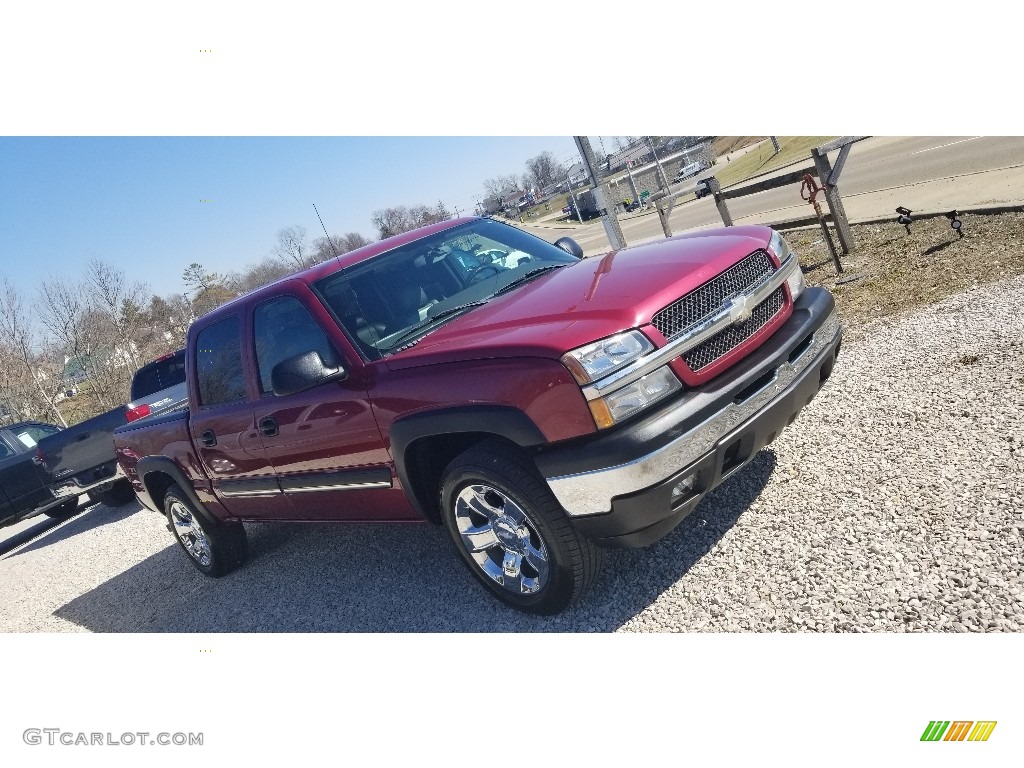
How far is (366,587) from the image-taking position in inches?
174

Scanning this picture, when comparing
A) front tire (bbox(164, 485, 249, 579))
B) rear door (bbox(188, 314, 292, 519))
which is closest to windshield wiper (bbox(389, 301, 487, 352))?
rear door (bbox(188, 314, 292, 519))

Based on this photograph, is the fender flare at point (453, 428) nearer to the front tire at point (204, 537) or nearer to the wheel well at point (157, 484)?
the front tire at point (204, 537)

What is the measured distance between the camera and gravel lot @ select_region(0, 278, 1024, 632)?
110 inches

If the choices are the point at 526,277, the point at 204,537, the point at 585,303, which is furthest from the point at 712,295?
the point at 204,537

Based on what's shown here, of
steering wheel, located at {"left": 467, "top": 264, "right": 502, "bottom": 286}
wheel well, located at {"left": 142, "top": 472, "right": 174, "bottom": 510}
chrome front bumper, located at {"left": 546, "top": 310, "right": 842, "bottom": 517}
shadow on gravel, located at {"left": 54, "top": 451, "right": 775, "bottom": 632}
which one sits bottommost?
shadow on gravel, located at {"left": 54, "top": 451, "right": 775, "bottom": 632}

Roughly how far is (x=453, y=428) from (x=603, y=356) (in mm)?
757

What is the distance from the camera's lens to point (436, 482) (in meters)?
3.57

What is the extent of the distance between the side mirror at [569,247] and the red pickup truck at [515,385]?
0.05 m

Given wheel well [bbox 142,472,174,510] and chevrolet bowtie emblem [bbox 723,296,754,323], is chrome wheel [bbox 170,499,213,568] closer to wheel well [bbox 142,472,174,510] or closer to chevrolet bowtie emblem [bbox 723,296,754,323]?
wheel well [bbox 142,472,174,510]

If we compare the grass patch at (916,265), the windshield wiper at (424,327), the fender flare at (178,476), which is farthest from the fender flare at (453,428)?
the grass patch at (916,265)

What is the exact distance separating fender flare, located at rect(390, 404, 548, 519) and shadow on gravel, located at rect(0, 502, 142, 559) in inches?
321

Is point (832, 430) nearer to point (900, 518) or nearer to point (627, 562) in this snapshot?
point (900, 518)

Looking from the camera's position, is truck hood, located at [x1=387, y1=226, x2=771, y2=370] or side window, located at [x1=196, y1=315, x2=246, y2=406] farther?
side window, located at [x1=196, y1=315, x2=246, y2=406]
